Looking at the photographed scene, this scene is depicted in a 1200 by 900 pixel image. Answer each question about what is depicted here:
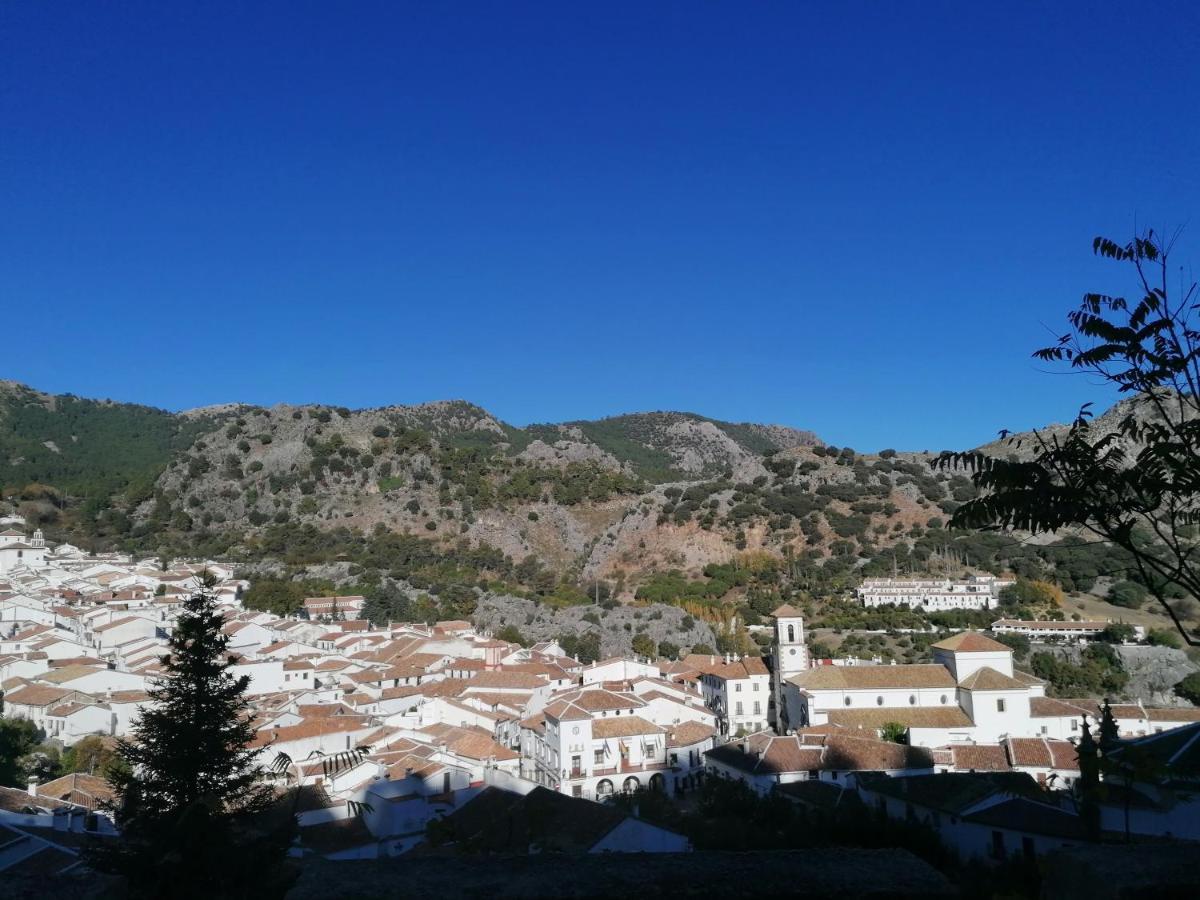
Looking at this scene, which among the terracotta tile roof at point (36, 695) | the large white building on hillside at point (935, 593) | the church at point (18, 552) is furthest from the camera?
the church at point (18, 552)

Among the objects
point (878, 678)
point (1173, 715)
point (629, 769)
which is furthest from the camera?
point (878, 678)

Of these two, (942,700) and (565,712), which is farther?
(942,700)

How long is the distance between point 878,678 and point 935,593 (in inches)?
877

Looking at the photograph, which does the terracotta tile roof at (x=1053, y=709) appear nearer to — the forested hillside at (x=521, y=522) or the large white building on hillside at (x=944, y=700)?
the large white building on hillside at (x=944, y=700)

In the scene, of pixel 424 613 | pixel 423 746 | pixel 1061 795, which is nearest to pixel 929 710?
pixel 1061 795

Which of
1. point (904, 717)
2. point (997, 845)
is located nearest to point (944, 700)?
point (904, 717)

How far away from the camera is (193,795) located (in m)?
6.96

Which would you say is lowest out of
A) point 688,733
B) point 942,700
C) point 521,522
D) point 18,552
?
point 688,733

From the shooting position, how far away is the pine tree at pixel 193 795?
5.37 meters

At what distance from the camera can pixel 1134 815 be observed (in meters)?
13.9

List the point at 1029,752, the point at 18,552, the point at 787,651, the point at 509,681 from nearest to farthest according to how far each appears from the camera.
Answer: the point at 1029,752 < the point at 509,681 < the point at 787,651 < the point at 18,552

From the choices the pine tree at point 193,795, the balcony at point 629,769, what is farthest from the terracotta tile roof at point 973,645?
the pine tree at point 193,795

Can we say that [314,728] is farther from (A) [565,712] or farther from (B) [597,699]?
(B) [597,699]

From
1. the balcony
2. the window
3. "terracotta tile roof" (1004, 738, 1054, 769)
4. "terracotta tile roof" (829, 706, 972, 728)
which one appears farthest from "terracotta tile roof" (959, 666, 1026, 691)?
the window
